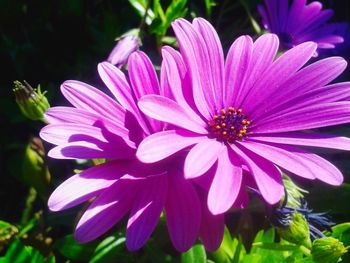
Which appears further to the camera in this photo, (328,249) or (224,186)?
(328,249)

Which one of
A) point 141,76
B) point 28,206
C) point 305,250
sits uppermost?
point 141,76

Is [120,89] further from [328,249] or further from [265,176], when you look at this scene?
[328,249]

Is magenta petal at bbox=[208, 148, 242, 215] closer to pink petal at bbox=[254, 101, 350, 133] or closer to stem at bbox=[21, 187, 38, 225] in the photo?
pink petal at bbox=[254, 101, 350, 133]

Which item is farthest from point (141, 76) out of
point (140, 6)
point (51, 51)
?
point (51, 51)

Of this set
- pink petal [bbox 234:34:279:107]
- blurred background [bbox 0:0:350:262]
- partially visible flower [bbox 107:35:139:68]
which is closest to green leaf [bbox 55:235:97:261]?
blurred background [bbox 0:0:350:262]

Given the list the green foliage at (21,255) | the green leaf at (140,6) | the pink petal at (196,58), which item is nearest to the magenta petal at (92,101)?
the pink petal at (196,58)

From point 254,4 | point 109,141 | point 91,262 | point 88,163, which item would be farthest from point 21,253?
point 254,4

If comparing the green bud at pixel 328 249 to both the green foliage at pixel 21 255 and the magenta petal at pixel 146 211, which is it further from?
the green foliage at pixel 21 255

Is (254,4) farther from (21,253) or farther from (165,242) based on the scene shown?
(21,253)
